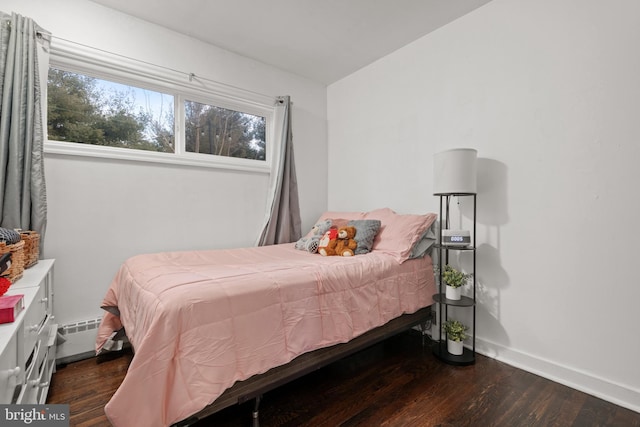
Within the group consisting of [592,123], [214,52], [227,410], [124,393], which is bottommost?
[227,410]

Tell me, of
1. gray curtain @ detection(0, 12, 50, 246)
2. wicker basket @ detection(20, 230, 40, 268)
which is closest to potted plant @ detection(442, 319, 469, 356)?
wicker basket @ detection(20, 230, 40, 268)

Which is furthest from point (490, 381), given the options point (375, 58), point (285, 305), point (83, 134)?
point (83, 134)

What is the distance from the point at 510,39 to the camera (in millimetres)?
2088

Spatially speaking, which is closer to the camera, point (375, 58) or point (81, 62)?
point (81, 62)

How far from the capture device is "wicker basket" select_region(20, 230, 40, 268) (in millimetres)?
1621

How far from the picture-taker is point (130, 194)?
92.4 inches

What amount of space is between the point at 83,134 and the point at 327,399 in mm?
2532

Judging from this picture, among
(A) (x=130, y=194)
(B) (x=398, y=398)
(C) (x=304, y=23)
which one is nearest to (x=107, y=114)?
(A) (x=130, y=194)

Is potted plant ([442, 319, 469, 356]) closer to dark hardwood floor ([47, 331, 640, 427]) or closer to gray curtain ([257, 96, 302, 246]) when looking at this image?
dark hardwood floor ([47, 331, 640, 427])

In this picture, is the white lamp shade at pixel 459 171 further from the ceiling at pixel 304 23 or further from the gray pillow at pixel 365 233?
the ceiling at pixel 304 23

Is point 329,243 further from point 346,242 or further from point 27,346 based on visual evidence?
point 27,346

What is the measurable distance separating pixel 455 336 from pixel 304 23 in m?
2.67

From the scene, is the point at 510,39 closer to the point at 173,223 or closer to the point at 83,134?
the point at 173,223

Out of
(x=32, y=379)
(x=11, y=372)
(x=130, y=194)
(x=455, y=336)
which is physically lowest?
(x=455, y=336)
